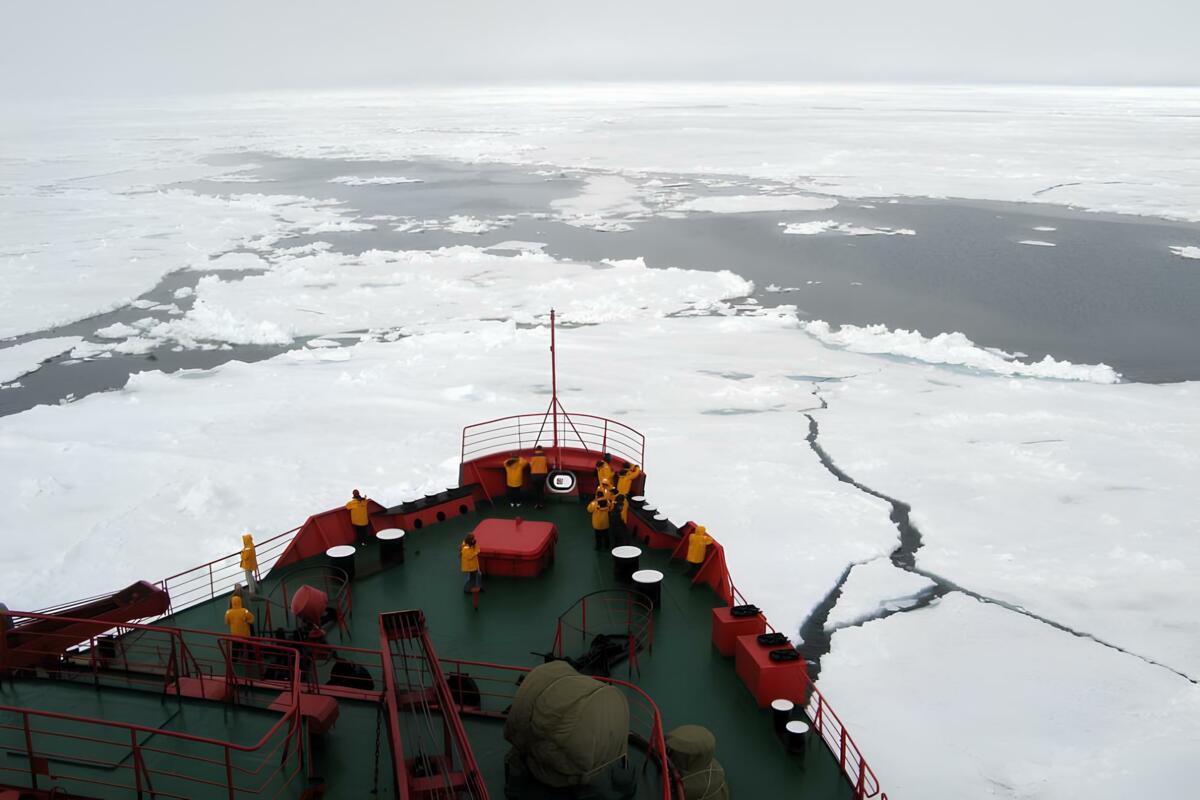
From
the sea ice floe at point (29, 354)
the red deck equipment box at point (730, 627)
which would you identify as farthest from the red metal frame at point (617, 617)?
the sea ice floe at point (29, 354)

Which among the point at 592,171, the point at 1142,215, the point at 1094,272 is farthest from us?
the point at 592,171

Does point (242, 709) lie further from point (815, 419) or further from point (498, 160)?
point (498, 160)

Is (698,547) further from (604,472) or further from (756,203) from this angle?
(756,203)

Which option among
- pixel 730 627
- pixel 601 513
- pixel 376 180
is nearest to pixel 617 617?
pixel 730 627

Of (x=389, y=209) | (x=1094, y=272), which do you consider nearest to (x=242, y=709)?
(x=1094, y=272)

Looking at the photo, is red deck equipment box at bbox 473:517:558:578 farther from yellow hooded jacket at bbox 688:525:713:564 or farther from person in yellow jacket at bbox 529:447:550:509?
yellow hooded jacket at bbox 688:525:713:564

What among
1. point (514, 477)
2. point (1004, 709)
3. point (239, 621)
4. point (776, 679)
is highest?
point (514, 477)
